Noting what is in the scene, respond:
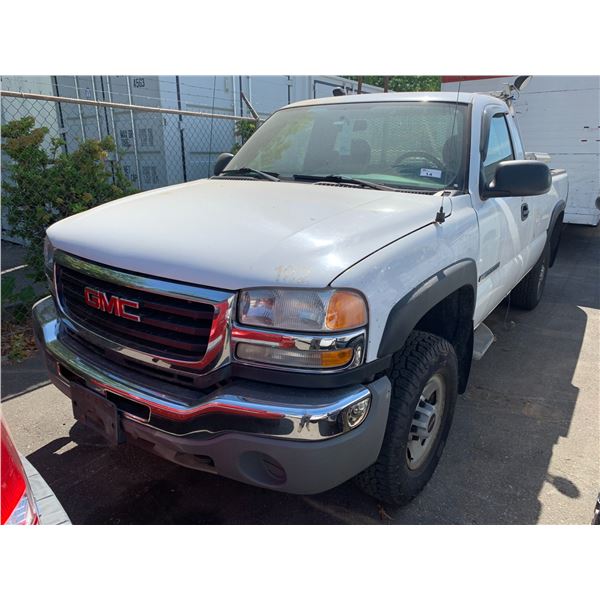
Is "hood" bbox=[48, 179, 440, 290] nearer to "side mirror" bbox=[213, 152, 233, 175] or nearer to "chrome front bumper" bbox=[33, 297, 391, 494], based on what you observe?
"chrome front bumper" bbox=[33, 297, 391, 494]

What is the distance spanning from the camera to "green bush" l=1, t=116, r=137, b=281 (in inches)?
177

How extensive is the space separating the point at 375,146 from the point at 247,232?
4.47 ft

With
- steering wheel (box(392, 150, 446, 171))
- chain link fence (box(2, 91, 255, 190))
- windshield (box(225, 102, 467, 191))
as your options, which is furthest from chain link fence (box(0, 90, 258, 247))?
steering wheel (box(392, 150, 446, 171))

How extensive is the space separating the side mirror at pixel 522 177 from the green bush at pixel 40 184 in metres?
3.64

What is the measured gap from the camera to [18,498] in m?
1.40

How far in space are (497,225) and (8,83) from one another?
23.4 feet

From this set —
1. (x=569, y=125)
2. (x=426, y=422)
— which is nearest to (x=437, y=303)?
(x=426, y=422)

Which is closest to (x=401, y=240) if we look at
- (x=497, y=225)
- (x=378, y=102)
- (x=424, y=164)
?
(x=424, y=164)

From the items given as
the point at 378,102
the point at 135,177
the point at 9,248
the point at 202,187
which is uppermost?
the point at 378,102

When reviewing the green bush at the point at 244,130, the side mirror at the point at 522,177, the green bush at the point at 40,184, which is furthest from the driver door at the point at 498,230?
the green bush at the point at 244,130

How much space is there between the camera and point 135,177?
7.63 meters

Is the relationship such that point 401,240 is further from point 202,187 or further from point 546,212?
point 546,212

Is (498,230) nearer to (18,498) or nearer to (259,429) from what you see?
(259,429)

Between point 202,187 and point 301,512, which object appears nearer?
point 301,512
